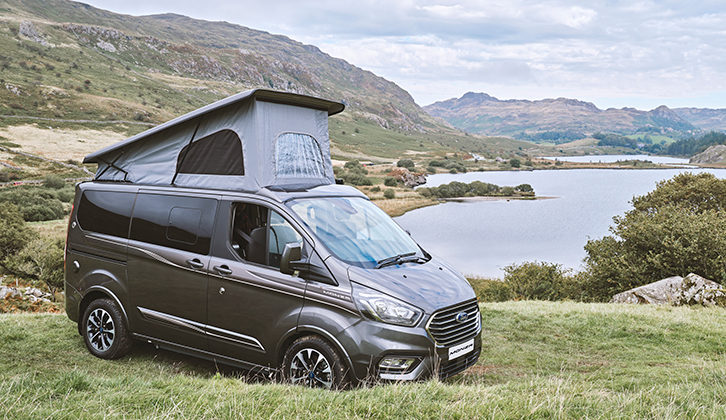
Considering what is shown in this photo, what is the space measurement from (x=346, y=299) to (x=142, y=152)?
4.37 m

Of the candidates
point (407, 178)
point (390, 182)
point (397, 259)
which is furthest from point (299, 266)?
point (407, 178)

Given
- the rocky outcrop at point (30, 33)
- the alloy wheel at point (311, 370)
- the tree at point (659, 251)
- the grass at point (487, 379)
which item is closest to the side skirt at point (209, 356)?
the grass at point (487, 379)

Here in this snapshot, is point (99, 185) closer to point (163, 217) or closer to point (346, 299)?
point (163, 217)

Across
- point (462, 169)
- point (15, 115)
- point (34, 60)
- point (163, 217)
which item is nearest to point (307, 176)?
point (163, 217)

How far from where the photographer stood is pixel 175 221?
6.51 meters

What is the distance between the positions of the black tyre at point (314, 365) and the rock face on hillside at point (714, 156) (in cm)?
21518

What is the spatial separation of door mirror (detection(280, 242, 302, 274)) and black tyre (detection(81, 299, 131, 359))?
2.96 m

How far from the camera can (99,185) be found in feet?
24.7

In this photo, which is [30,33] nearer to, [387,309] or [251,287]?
[251,287]

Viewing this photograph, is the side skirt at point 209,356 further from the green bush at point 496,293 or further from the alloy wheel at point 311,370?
the green bush at point 496,293

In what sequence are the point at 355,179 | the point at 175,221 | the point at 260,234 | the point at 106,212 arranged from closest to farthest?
the point at 260,234
the point at 175,221
the point at 106,212
the point at 355,179

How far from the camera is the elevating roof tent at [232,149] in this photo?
684 cm

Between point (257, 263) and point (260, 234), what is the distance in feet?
1.16

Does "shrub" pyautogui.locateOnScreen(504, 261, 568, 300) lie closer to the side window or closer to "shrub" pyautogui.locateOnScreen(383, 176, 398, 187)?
the side window
